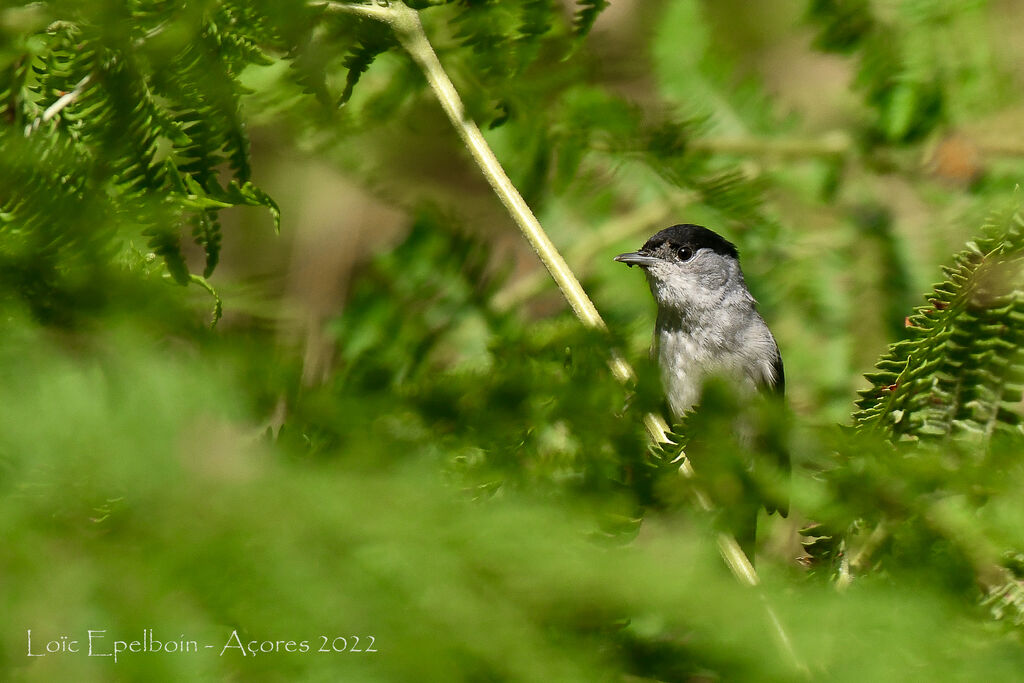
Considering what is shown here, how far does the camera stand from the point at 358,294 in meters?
2.07

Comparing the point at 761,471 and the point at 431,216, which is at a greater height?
the point at 761,471

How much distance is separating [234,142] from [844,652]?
4.08ft

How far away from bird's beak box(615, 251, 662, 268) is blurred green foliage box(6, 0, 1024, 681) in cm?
57

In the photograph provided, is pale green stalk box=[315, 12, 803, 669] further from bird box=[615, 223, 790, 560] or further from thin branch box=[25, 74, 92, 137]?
bird box=[615, 223, 790, 560]

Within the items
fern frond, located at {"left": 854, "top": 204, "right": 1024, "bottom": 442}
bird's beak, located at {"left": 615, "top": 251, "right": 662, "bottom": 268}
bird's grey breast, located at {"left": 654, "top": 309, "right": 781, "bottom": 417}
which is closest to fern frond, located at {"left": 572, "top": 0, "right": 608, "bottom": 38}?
fern frond, located at {"left": 854, "top": 204, "right": 1024, "bottom": 442}

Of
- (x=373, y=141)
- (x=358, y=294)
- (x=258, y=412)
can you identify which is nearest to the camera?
(x=258, y=412)

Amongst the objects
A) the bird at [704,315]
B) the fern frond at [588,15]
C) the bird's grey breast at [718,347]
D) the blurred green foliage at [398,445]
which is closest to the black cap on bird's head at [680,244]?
the bird at [704,315]

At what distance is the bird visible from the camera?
3.00 m

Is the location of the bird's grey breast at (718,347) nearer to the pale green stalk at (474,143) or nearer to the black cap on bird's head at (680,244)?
the black cap on bird's head at (680,244)

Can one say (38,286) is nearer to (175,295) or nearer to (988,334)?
(175,295)

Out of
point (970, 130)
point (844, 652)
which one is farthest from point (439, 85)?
point (970, 130)

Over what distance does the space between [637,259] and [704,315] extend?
51 centimetres

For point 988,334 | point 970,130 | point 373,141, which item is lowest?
point 970,130

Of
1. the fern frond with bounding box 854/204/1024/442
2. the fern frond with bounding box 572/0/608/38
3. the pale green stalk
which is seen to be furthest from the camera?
the fern frond with bounding box 572/0/608/38
